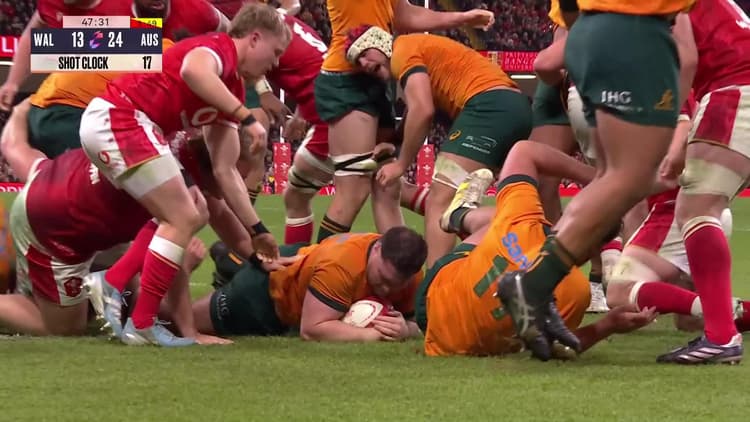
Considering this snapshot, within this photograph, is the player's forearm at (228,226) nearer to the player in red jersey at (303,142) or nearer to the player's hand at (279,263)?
the player's hand at (279,263)

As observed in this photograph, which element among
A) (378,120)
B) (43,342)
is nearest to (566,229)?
(43,342)

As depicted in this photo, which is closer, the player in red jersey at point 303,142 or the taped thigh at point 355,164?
the taped thigh at point 355,164

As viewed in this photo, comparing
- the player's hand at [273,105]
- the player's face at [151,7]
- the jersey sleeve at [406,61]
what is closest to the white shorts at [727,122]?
the jersey sleeve at [406,61]

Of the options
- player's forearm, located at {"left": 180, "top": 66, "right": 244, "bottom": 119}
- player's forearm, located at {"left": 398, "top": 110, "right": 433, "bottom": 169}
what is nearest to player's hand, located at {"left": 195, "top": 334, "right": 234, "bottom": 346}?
player's forearm, located at {"left": 180, "top": 66, "right": 244, "bottom": 119}

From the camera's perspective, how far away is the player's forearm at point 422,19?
7418 millimetres

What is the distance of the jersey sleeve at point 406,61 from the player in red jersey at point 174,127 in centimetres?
100

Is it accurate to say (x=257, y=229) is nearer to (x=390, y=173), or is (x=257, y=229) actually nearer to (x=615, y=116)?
(x=390, y=173)

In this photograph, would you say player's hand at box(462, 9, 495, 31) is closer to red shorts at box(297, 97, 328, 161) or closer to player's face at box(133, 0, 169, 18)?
red shorts at box(297, 97, 328, 161)

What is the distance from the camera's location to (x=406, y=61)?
20.7ft

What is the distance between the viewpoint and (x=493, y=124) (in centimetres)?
623

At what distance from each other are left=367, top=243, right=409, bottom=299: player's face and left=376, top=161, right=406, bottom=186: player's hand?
3.72 feet

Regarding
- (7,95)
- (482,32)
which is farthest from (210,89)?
(482,32)

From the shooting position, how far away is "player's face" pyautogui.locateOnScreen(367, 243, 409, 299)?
5062 mm

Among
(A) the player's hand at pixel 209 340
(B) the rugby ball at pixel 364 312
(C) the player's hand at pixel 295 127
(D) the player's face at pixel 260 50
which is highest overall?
(D) the player's face at pixel 260 50
